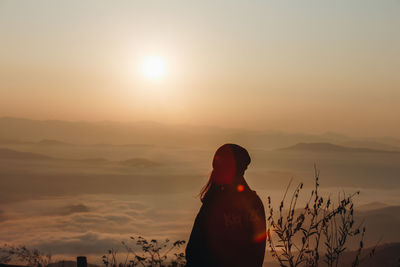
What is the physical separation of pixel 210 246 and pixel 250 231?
1.55 feet

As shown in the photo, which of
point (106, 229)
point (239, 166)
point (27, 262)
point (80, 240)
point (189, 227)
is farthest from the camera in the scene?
point (106, 229)

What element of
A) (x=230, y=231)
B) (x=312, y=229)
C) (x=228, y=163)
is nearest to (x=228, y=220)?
(x=230, y=231)

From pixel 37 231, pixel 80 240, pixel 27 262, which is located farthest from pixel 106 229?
pixel 27 262

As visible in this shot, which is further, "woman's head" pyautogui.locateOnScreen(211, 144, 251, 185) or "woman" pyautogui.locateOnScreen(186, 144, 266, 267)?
"woman" pyautogui.locateOnScreen(186, 144, 266, 267)

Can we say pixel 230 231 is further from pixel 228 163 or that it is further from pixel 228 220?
pixel 228 163

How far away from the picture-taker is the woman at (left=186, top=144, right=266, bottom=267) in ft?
20.1

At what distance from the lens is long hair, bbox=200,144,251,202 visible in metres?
6.04

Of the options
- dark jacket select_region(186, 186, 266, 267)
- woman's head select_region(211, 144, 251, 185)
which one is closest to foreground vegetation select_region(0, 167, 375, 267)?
dark jacket select_region(186, 186, 266, 267)

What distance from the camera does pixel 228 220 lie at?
20.5 feet

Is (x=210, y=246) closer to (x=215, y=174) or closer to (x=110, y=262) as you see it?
(x=215, y=174)

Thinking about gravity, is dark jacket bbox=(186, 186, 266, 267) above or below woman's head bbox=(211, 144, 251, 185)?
below

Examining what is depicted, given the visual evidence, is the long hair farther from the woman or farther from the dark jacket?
the dark jacket

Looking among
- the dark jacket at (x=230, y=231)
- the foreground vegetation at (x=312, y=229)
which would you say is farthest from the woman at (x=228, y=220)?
the foreground vegetation at (x=312, y=229)

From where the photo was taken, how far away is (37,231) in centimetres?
15150
